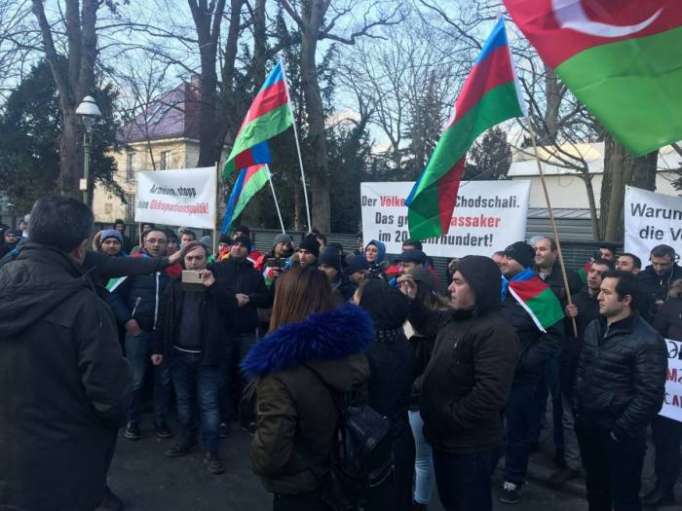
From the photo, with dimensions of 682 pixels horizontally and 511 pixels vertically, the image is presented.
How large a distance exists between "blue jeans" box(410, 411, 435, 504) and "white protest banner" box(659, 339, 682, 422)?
181cm

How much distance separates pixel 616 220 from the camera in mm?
9359

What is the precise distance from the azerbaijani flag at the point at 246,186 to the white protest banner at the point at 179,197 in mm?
516

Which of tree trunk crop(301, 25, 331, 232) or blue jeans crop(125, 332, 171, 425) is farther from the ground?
tree trunk crop(301, 25, 331, 232)

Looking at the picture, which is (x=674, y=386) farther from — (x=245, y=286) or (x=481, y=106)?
(x=245, y=286)

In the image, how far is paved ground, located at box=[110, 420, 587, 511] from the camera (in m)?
4.41

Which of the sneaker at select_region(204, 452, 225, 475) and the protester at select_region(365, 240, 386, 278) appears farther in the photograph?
the protester at select_region(365, 240, 386, 278)

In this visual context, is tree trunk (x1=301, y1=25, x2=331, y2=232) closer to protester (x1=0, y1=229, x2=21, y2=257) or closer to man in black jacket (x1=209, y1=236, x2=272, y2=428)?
protester (x1=0, y1=229, x2=21, y2=257)

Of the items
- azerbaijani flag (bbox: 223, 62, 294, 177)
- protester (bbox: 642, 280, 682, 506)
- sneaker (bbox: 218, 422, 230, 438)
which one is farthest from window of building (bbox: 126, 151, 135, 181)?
protester (bbox: 642, 280, 682, 506)

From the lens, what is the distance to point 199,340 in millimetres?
4957

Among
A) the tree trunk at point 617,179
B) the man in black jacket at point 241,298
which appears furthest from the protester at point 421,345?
the tree trunk at point 617,179

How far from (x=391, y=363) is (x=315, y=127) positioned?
40.0 feet

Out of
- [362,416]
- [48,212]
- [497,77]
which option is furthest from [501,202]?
[48,212]

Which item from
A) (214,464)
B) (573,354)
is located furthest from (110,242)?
(573,354)

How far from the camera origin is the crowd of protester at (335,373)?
2.44 m
